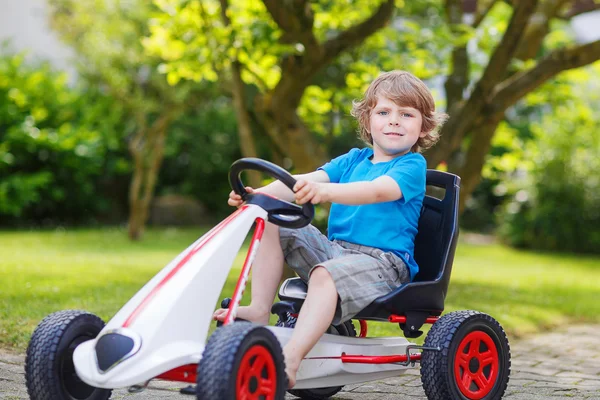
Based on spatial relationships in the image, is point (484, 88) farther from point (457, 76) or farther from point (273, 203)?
point (273, 203)

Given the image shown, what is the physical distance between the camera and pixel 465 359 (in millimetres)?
3295

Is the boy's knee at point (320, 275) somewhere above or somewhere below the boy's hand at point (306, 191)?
below

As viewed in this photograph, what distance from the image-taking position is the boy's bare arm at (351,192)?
2.84 metres

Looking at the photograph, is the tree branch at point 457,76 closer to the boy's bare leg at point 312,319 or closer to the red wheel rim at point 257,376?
the boy's bare leg at point 312,319

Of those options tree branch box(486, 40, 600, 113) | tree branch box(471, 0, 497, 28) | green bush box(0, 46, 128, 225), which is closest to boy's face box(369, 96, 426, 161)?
tree branch box(486, 40, 600, 113)

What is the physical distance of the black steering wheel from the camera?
9.49ft

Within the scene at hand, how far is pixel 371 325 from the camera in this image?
17.6 ft

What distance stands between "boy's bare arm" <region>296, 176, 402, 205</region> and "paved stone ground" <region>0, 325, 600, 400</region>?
999 mm

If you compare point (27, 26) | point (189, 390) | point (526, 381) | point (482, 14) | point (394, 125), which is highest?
point (27, 26)

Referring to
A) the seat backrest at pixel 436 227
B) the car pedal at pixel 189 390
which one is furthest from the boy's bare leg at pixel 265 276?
the seat backrest at pixel 436 227

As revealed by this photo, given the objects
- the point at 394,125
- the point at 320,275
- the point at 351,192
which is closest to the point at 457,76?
the point at 394,125

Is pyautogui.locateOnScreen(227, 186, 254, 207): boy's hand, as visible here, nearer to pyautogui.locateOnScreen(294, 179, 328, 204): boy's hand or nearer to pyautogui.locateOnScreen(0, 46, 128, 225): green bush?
pyautogui.locateOnScreen(294, 179, 328, 204): boy's hand

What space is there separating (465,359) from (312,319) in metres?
0.76

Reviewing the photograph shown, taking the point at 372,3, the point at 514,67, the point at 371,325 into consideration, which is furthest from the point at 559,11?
the point at 371,325
